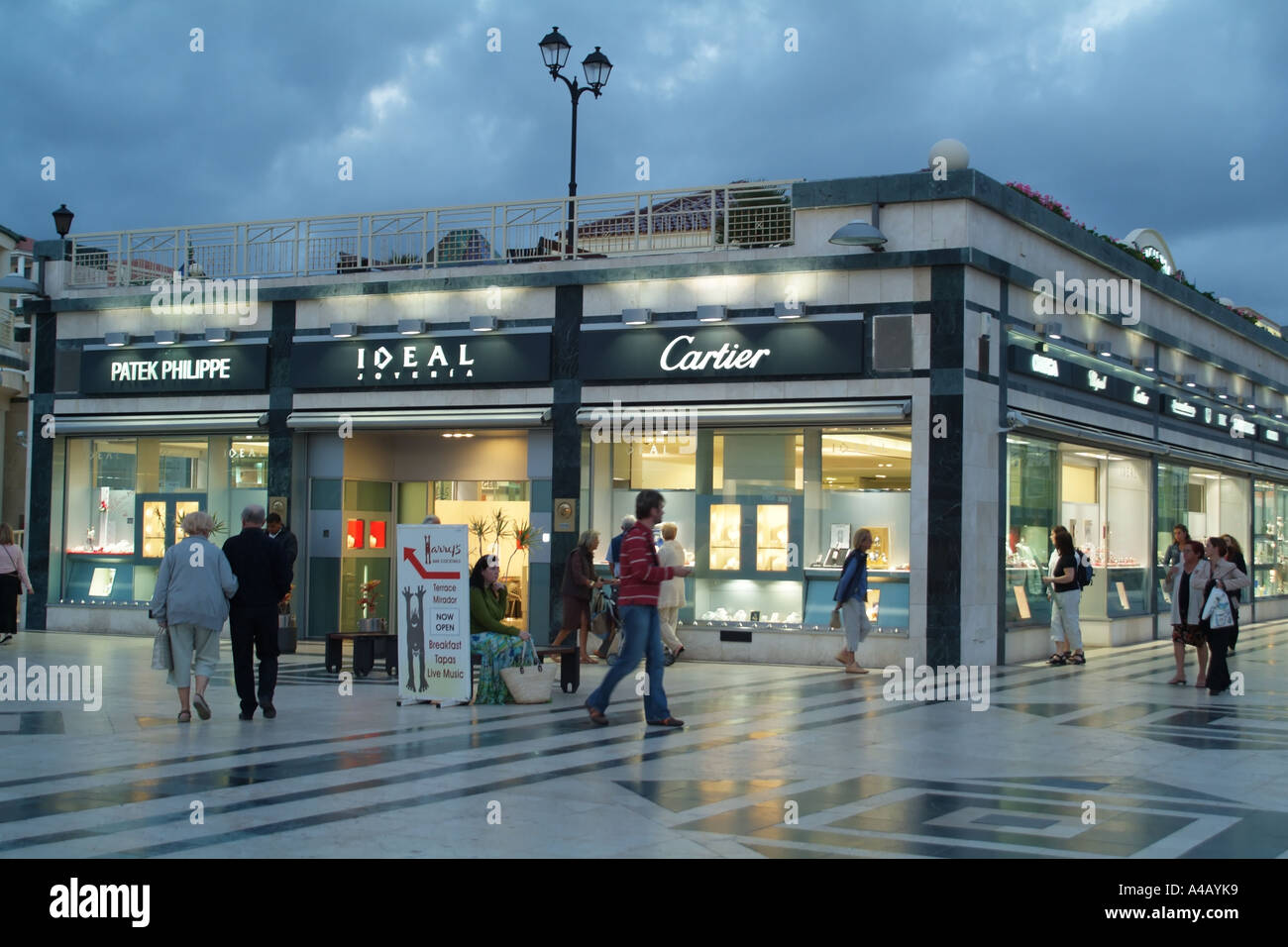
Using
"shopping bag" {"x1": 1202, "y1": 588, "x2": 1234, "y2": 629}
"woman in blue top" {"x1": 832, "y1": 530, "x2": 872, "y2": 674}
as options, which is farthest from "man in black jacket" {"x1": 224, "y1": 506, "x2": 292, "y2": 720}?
"shopping bag" {"x1": 1202, "y1": 588, "x2": 1234, "y2": 629}

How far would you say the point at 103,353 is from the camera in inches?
900

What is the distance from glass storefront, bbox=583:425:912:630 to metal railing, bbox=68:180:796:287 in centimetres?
266

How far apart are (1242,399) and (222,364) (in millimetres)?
20184

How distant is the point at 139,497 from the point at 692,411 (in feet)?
31.3

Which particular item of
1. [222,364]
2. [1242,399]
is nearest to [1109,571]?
[1242,399]

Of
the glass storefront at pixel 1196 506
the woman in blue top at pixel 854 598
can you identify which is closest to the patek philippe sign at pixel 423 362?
the woman in blue top at pixel 854 598

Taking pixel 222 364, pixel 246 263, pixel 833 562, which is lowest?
Result: pixel 833 562

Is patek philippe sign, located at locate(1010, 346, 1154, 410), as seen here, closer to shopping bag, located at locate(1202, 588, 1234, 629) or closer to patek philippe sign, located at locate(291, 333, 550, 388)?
shopping bag, located at locate(1202, 588, 1234, 629)

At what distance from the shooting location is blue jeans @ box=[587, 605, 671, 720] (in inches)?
446

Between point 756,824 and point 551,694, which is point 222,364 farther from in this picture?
point 756,824

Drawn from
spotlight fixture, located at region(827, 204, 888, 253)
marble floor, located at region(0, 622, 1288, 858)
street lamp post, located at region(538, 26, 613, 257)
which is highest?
street lamp post, located at region(538, 26, 613, 257)

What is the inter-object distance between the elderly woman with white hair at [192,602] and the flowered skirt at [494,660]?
7.80ft

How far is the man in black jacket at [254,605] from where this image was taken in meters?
11.9
